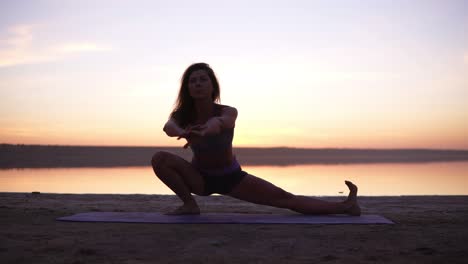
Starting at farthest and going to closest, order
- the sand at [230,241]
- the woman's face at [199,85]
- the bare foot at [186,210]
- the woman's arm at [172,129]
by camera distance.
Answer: the bare foot at [186,210]
the woman's face at [199,85]
the woman's arm at [172,129]
the sand at [230,241]

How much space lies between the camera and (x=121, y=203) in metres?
5.91

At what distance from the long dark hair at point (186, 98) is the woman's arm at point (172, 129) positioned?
0.79 feet

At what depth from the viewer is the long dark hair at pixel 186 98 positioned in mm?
4371

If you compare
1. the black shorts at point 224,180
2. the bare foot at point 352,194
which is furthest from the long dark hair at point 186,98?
the bare foot at point 352,194

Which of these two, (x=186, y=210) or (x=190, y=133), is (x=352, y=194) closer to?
(x=186, y=210)

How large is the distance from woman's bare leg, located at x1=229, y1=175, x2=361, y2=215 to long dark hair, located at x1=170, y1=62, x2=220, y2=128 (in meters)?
0.71

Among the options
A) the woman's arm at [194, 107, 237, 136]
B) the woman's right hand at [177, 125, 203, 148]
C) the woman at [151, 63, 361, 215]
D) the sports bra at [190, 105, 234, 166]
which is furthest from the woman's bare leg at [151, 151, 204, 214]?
the woman's arm at [194, 107, 237, 136]

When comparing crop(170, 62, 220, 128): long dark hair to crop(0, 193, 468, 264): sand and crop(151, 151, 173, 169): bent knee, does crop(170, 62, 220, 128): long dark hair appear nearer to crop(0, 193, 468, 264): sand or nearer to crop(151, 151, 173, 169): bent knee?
crop(151, 151, 173, 169): bent knee

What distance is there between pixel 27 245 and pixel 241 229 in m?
1.41

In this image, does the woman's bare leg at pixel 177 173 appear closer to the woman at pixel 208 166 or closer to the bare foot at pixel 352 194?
the woman at pixel 208 166

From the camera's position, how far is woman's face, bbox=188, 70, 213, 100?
14.0 feet

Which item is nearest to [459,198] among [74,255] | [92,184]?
[74,255]

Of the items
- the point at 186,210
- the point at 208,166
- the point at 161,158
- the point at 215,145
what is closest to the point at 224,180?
the point at 208,166

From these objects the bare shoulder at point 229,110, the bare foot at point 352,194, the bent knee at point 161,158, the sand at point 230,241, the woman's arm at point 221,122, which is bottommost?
the sand at point 230,241
